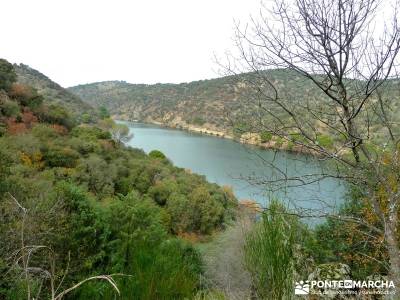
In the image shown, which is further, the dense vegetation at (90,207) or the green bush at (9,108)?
the green bush at (9,108)

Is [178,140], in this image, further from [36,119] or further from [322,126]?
[322,126]

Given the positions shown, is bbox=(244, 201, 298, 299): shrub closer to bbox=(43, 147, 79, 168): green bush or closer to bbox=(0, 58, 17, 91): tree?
bbox=(43, 147, 79, 168): green bush

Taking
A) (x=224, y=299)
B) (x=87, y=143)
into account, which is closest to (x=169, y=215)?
(x=87, y=143)

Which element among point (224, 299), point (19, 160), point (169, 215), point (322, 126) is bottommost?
point (169, 215)

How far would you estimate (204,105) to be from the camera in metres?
64.3

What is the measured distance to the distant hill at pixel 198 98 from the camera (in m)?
3.67

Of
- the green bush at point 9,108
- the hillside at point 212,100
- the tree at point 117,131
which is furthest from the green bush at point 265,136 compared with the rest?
the tree at point 117,131

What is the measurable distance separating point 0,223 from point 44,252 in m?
1.04

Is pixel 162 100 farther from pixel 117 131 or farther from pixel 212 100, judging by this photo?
pixel 117 131

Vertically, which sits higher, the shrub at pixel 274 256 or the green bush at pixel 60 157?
the shrub at pixel 274 256

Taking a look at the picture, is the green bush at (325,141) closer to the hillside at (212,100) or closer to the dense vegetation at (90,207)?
the hillside at (212,100)

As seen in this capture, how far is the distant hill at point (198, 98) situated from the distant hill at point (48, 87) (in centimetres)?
1629

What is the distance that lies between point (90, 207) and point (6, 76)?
23.2 m

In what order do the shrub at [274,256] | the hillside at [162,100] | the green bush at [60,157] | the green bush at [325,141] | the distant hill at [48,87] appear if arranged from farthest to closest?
the hillside at [162,100] < the distant hill at [48,87] < the green bush at [60,157] < the green bush at [325,141] < the shrub at [274,256]
